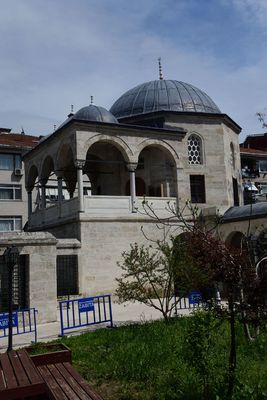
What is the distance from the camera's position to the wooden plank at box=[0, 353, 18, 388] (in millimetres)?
4413

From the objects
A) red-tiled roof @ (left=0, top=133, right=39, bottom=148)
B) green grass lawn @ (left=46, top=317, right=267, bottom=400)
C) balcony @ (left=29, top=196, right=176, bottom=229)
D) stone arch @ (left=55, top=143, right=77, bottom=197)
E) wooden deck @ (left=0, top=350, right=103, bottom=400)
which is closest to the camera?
wooden deck @ (left=0, top=350, right=103, bottom=400)

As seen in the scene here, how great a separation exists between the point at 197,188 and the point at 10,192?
59.6 feet

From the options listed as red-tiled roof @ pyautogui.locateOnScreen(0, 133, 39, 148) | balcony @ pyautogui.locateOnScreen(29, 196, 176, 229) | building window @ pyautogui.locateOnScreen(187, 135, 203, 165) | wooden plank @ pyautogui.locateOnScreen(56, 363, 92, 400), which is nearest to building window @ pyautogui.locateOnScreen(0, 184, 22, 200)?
red-tiled roof @ pyautogui.locateOnScreen(0, 133, 39, 148)

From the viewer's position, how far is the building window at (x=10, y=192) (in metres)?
32.7

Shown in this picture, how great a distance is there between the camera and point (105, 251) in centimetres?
1688

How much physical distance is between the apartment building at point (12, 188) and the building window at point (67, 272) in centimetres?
1774

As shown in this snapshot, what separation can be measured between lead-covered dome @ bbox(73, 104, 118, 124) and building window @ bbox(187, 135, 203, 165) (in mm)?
4031

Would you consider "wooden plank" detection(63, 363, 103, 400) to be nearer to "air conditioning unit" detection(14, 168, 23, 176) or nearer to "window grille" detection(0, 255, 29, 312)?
"window grille" detection(0, 255, 29, 312)

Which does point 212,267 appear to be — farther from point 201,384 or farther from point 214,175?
point 214,175

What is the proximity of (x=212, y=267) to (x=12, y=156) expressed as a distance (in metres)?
30.3

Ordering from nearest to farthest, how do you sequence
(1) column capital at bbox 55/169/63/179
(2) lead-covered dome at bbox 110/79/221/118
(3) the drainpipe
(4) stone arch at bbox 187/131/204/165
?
(3) the drainpipe, (1) column capital at bbox 55/169/63/179, (4) stone arch at bbox 187/131/204/165, (2) lead-covered dome at bbox 110/79/221/118

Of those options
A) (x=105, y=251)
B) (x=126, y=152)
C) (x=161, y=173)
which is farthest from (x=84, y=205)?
(x=161, y=173)

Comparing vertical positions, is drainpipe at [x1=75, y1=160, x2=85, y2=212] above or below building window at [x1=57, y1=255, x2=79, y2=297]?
above

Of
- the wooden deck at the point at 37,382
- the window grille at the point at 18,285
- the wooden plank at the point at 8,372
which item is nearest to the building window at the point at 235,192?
the window grille at the point at 18,285
